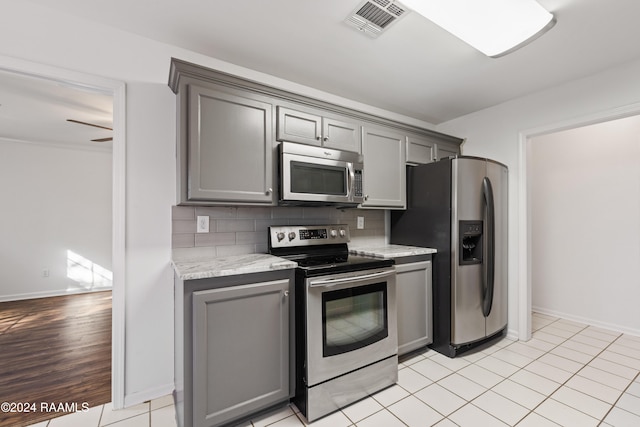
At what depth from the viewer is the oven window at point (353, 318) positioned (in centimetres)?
183

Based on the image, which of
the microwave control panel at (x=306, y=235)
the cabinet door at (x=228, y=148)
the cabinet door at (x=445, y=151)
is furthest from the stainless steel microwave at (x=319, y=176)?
the cabinet door at (x=445, y=151)

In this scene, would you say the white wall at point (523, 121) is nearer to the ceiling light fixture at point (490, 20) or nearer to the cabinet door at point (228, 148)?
the ceiling light fixture at point (490, 20)

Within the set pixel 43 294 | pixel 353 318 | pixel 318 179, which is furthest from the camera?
pixel 43 294

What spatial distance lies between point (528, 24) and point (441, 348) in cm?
251

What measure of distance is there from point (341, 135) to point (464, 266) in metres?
1.57

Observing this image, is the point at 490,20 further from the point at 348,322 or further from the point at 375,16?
the point at 348,322

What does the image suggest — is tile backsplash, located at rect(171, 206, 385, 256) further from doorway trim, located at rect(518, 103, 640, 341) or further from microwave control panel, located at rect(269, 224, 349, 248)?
doorway trim, located at rect(518, 103, 640, 341)

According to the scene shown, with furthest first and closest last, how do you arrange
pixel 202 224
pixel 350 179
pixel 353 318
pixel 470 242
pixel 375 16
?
pixel 470 242
pixel 350 179
pixel 202 224
pixel 353 318
pixel 375 16

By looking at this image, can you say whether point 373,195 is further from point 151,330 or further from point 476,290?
point 151,330

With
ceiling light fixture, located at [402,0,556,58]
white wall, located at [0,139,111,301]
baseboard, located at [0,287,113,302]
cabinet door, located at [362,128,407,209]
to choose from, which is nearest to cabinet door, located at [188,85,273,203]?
cabinet door, located at [362,128,407,209]

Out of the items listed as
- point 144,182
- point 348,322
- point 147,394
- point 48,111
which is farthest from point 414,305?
point 48,111

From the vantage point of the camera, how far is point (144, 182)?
1.93 metres

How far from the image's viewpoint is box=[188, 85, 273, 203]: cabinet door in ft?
5.82

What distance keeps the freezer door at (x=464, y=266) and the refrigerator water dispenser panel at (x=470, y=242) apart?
0.08ft
